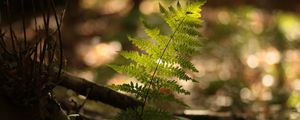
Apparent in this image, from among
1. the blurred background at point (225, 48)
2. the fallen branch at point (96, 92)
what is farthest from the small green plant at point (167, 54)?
the blurred background at point (225, 48)

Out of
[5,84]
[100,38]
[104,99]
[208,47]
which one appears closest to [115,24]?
[100,38]

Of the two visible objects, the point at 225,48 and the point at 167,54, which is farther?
the point at 225,48

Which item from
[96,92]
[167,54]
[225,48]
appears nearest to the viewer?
[167,54]

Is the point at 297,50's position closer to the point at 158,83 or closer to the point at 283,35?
the point at 283,35

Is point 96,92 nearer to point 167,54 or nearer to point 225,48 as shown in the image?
point 167,54

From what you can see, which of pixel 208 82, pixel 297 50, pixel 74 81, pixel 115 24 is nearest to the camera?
pixel 74 81

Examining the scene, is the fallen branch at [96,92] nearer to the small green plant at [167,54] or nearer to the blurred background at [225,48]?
the small green plant at [167,54]

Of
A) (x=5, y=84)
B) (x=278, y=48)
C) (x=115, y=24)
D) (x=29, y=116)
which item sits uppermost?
(x=115, y=24)

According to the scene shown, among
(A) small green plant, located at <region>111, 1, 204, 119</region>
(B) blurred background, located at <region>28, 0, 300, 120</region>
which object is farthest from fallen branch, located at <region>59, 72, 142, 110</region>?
(B) blurred background, located at <region>28, 0, 300, 120</region>

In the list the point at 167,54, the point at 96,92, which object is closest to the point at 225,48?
the point at 96,92
